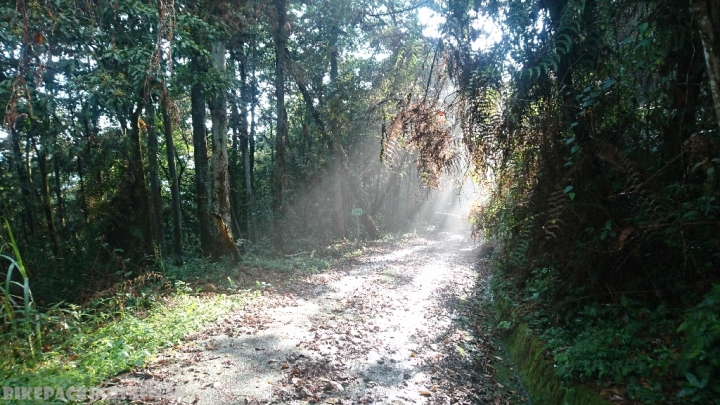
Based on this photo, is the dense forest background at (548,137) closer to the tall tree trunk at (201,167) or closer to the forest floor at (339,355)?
the tall tree trunk at (201,167)

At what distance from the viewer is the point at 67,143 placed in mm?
8609

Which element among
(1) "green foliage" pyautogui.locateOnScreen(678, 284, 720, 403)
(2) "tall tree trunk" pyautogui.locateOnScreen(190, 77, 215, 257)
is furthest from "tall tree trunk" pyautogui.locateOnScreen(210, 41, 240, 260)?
(1) "green foliage" pyautogui.locateOnScreen(678, 284, 720, 403)

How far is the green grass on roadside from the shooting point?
3.88 metres

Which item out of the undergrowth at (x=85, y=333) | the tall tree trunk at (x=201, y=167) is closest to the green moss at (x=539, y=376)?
the undergrowth at (x=85, y=333)

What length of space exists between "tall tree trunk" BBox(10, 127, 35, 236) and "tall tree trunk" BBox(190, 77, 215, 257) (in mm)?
4592

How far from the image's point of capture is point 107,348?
4.68 m

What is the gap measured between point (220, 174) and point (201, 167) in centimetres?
210

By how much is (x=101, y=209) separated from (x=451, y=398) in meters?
12.2

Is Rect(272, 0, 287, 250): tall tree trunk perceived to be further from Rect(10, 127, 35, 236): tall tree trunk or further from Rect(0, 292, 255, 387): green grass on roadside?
Rect(0, 292, 255, 387): green grass on roadside

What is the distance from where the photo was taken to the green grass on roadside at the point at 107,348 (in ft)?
12.7

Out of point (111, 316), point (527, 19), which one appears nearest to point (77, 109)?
point (111, 316)

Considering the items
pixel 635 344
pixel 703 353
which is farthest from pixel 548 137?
pixel 703 353

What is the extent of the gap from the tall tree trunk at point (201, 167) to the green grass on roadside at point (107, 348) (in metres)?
4.74

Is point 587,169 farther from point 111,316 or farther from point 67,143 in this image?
point 67,143
